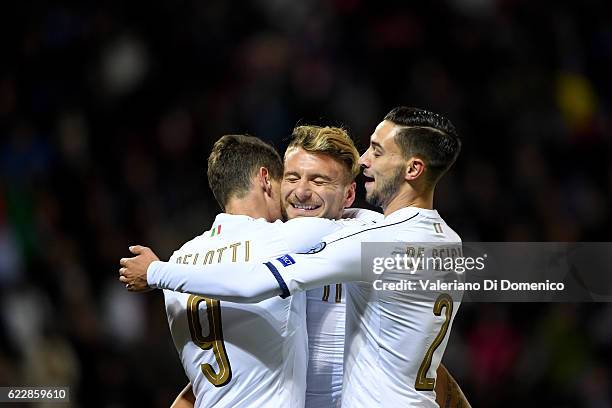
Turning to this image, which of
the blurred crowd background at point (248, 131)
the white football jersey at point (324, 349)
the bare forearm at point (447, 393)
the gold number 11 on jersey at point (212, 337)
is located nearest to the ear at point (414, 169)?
the white football jersey at point (324, 349)

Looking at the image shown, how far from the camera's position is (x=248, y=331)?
13.6ft

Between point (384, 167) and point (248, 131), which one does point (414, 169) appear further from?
point (248, 131)

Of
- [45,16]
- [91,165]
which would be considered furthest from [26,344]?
[45,16]

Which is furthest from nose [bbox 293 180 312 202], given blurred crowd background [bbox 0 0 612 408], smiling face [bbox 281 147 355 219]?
blurred crowd background [bbox 0 0 612 408]

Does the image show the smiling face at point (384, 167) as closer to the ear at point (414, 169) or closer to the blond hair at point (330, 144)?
A: the ear at point (414, 169)

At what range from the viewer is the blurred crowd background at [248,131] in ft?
25.2

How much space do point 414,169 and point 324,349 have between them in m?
0.97

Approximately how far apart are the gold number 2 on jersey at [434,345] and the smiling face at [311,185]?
0.77 meters

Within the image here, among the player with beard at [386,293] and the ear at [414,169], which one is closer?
the player with beard at [386,293]

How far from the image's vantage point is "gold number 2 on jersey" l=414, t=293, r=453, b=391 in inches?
160

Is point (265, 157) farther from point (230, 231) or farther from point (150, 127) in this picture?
point (150, 127)

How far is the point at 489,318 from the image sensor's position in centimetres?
775

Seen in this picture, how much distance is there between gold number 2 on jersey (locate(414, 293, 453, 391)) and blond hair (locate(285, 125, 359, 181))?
0.90m

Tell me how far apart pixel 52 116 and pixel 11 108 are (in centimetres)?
38
